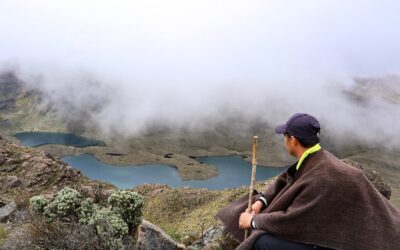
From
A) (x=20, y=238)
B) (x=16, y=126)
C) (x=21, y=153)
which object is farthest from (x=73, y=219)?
(x=16, y=126)

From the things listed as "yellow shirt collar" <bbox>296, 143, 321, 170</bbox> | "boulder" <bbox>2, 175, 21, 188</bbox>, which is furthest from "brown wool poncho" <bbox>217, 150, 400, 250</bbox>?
"boulder" <bbox>2, 175, 21, 188</bbox>

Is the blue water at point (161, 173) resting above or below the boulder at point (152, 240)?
below

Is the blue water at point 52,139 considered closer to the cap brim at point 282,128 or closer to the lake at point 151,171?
the lake at point 151,171

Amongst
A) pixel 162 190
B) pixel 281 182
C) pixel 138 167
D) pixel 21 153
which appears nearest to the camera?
pixel 281 182

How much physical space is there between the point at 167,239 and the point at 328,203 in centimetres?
475

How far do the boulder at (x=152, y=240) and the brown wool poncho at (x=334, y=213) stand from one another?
11.8ft

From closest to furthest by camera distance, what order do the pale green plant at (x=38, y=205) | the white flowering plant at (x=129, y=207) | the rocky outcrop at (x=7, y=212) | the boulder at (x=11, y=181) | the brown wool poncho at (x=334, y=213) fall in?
the brown wool poncho at (x=334, y=213) < the white flowering plant at (x=129, y=207) < the pale green plant at (x=38, y=205) < the rocky outcrop at (x=7, y=212) < the boulder at (x=11, y=181)

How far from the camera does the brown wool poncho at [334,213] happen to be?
4887 millimetres

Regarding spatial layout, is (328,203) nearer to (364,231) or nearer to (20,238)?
(364,231)

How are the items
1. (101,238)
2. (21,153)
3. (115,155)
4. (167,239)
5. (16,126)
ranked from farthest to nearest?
1. (16,126)
2. (115,155)
3. (21,153)
4. (167,239)
5. (101,238)

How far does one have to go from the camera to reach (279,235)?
16.7ft

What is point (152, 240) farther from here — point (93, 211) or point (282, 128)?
point (282, 128)

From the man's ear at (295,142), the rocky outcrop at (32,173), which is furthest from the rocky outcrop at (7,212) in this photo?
the rocky outcrop at (32,173)

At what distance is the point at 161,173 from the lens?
15212cm
